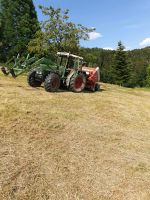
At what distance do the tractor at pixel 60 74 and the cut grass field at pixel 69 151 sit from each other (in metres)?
1.70

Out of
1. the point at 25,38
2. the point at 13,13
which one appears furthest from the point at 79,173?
the point at 13,13

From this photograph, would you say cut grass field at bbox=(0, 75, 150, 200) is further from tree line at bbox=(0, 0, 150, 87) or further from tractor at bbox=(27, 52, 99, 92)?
tree line at bbox=(0, 0, 150, 87)

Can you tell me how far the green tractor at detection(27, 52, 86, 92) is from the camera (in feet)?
46.8

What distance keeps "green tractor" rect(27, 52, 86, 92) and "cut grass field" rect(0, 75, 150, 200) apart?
1681 mm

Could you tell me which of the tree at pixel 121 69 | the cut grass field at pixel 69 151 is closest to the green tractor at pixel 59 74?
the cut grass field at pixel 69 151

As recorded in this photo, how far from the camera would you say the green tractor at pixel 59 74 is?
14.3 metres

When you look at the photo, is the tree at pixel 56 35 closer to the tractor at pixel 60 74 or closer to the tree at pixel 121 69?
the tractor at pixel 60 74

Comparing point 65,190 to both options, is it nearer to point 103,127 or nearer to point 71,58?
point 103,127

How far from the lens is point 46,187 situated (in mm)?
6023

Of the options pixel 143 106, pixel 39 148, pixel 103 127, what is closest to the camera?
pixel 39 148

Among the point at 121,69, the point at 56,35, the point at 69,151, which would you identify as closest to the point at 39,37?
the point at 56,35

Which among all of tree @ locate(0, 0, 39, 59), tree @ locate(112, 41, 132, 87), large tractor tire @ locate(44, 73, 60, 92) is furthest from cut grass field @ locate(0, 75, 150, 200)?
tree @ locate(112, 41, 132, 87)

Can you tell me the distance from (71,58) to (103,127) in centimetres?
636

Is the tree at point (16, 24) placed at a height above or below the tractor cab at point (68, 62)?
above
